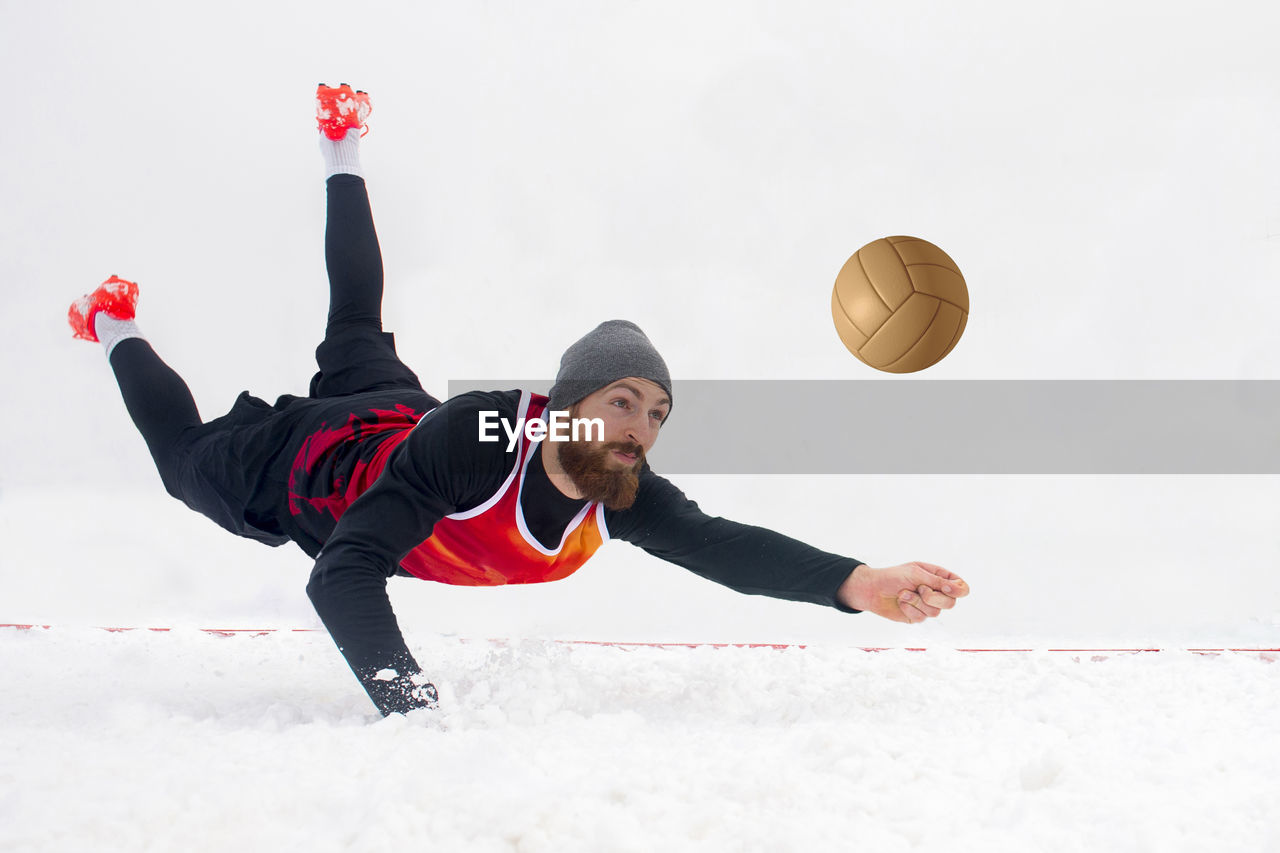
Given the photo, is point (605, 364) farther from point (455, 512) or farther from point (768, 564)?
point (768, 564)

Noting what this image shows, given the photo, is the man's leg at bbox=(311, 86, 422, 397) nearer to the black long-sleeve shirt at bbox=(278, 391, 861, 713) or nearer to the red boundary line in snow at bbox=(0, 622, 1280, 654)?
the black long-sleeve shirt at bbox=(278, 391, 861, 713)

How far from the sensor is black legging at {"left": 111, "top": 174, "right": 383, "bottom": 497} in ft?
8.54

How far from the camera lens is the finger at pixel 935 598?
167 centimetres

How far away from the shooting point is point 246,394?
258 centimetres

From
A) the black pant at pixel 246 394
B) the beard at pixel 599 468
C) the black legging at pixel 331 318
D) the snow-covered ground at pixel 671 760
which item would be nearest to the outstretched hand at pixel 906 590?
the snow-covered ground at pixel 671 760

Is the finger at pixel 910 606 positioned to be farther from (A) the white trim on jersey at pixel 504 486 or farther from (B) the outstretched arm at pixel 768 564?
(A) the white trim on jersey at pixel 504 486

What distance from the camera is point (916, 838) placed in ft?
3.42

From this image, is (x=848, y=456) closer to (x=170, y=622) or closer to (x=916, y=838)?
(x=170, y=622)

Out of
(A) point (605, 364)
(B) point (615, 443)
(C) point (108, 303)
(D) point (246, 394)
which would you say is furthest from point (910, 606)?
(C) point (108, 303)

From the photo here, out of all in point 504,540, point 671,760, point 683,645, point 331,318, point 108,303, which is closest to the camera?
point 671,760

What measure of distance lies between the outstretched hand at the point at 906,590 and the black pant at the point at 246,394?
4.65 feet

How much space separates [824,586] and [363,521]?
36.7 inches

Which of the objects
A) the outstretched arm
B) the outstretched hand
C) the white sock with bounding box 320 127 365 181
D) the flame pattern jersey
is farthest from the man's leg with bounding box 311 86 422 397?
the outstretched hand

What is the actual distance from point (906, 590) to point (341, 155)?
6.79 feet
